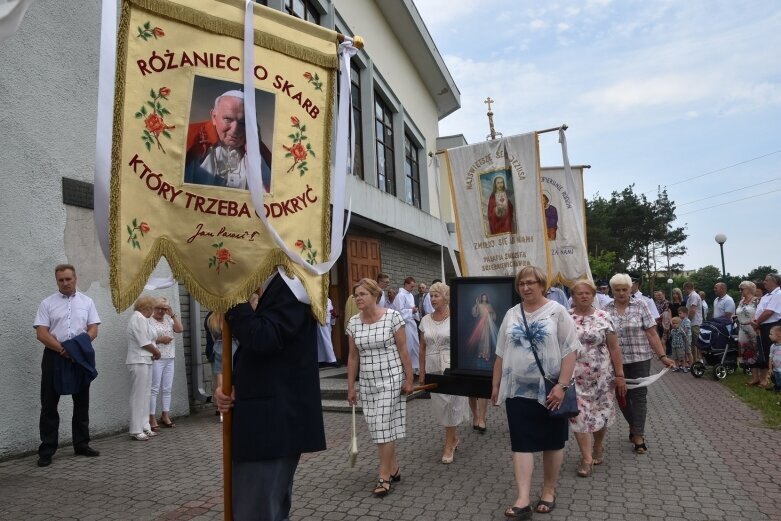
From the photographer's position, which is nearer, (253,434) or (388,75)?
(253,434)

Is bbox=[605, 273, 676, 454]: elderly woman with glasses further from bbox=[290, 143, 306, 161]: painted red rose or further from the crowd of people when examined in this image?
bbox=[290, 143, 306, 161]: painted red rose

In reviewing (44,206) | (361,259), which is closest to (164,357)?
(44,206)

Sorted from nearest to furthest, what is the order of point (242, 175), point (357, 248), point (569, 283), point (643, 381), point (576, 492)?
point (242, 175) < point (576, 492) < point (643, 381) < point (569, 283) < point (357, 248)

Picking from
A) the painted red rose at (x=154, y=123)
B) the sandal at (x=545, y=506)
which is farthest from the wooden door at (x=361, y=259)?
the painted red rose at (x=154, y=123)

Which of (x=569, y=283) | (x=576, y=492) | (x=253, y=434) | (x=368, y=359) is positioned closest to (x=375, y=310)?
(x=368, y=359)

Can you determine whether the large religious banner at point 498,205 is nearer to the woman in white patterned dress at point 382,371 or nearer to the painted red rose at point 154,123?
the woman in white patterned dress at point 382,371

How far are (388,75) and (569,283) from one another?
1151 cm

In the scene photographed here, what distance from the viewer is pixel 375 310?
18.0ft

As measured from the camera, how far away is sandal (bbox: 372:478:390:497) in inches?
200

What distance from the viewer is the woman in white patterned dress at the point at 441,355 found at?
6293 mm

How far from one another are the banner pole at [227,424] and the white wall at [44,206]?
4685 mm

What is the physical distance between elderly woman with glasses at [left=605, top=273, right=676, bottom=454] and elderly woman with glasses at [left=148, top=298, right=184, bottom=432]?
18.4 ft

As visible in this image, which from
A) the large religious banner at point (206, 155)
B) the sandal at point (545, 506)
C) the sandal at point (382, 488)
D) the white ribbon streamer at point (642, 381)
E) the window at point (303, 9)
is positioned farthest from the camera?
the window at point (303, 9)

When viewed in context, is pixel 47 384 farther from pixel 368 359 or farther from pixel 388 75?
pixel 388 75
